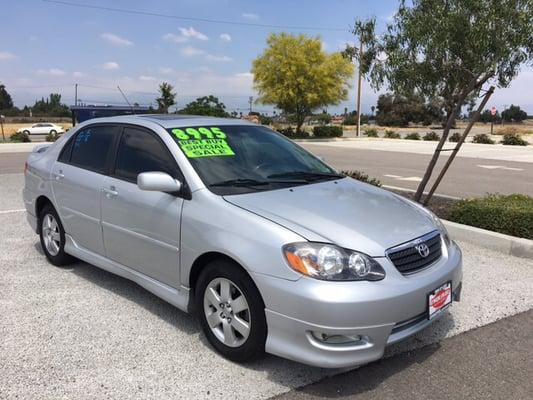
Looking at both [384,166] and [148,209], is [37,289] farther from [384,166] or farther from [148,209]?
[384,166]

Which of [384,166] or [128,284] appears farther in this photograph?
[384,166]

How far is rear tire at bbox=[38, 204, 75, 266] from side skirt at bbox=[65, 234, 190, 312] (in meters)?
0.16

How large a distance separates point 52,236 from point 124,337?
200 cm

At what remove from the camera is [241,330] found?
324 cm

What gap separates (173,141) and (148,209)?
0.55 metres

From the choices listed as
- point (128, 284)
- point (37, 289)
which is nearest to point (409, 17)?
point (128, 284)

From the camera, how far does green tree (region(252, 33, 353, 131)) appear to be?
109 ft

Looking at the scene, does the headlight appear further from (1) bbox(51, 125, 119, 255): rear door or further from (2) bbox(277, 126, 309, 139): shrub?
(2) bbox(277, 126, 309, 139): shrub

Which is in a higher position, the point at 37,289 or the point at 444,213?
the point at 444,213

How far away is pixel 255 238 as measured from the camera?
3100 millimetres

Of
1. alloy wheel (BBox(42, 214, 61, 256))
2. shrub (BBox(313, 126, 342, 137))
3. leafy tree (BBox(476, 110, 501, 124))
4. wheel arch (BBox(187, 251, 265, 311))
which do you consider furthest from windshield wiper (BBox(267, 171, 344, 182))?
leafy tree (BBox(476, 110, 501, 124))

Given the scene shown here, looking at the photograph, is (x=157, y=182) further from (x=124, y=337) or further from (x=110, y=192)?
(x=124, y=337)

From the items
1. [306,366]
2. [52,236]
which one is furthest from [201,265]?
[52,236]

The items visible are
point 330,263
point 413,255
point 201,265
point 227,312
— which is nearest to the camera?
point 330,263
